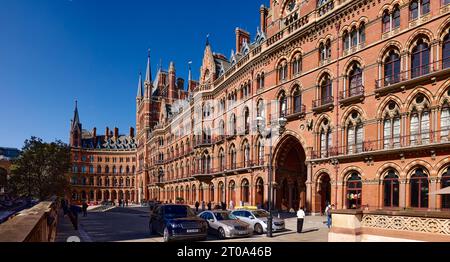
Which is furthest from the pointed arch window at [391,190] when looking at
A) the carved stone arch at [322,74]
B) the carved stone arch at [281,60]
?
the carved stone arch at [281,60]

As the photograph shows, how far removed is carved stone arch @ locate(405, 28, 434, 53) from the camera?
2045 centimetres

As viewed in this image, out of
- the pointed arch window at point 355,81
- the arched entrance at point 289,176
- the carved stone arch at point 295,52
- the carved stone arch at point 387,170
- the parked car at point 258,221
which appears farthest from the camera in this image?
the arched entrance at point 289,176

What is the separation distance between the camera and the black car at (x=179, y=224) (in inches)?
562

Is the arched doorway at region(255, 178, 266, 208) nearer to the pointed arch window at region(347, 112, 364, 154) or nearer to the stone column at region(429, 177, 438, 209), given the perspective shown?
the pointed arch window at region(347, 112, 364, 154)

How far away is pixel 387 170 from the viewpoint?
22.2m

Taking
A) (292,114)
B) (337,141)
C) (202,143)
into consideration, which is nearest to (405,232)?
(337,141)

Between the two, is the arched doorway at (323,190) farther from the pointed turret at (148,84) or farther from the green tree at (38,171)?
the pointed turret at (148,84)

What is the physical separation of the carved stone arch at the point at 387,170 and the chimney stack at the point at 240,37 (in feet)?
99.1

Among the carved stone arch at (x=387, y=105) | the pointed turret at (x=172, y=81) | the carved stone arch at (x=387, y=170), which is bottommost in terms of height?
the carved stone arch at (x=387, y=170)

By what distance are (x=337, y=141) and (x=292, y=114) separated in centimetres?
587

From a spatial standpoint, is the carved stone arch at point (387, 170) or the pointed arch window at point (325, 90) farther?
the pointed arch window at point (325, 90)
